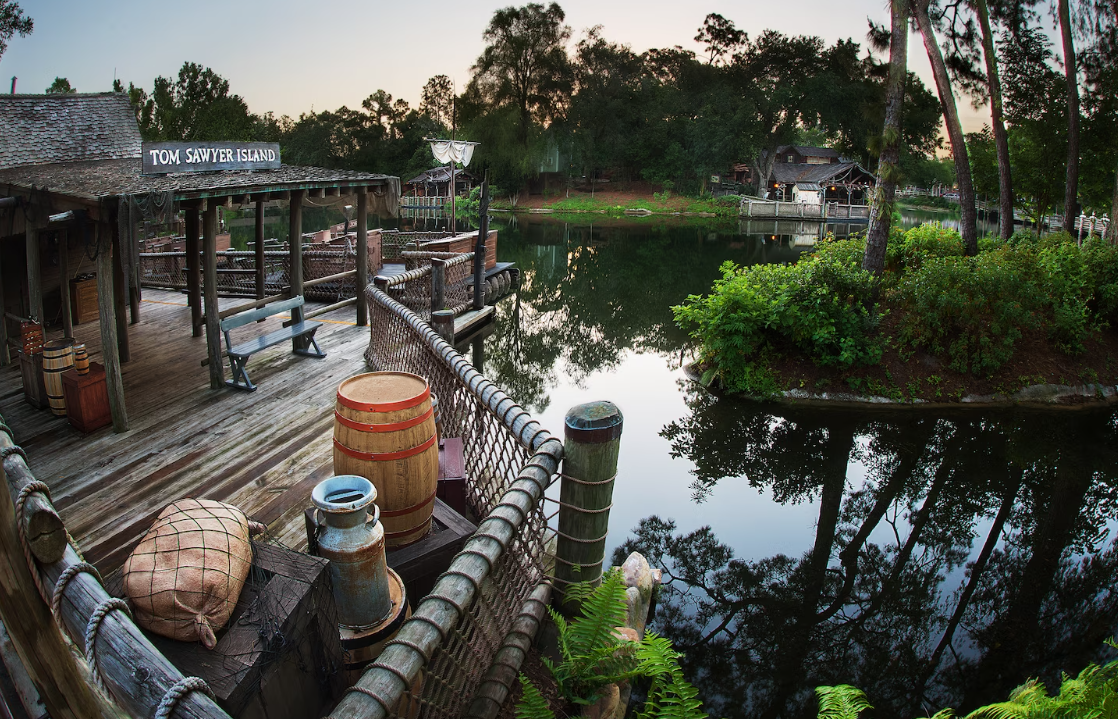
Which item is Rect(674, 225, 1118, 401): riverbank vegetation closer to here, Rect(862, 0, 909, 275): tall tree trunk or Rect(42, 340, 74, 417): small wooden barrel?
Rect(862, 0, 909, 275): tall tree trunk

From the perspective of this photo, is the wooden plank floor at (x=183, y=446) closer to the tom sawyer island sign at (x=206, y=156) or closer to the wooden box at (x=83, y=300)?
the wooden box at (x=83, y=300)

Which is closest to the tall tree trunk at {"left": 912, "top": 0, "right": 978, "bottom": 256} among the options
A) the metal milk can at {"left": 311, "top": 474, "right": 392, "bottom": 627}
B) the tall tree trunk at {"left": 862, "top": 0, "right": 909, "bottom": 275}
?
the tall tree trunk at {"left": 862, "top": 0, "right": 909, "bottom": 275}

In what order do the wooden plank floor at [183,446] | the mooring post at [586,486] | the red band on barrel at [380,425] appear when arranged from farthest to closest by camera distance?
1. the wooden plank floor at [183,446]
2. the red band on barrel at [380,425]
3. the mooring post at [586,486]

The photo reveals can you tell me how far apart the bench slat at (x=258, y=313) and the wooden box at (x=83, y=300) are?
3.85 metres

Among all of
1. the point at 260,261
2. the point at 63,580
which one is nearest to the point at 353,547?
the point at 63,580

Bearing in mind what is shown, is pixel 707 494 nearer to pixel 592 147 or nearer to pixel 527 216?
pixel 527 216

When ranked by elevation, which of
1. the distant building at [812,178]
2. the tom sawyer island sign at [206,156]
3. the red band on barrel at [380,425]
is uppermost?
the distant building at [812,178]

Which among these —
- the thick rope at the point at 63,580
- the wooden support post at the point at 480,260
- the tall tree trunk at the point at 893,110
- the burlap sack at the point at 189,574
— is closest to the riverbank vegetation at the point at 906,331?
the tall tree trunk at the point at 893,110

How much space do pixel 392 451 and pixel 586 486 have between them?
1.06 metres

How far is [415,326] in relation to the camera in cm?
649

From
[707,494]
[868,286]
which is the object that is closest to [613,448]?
[707,494]

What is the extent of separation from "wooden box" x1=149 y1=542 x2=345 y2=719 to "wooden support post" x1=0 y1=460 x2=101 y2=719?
617 mm

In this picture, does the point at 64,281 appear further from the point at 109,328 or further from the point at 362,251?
the point at 362,251

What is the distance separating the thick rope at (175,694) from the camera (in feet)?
5.22
